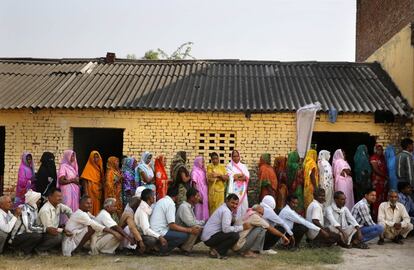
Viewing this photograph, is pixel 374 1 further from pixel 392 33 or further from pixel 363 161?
pixel 363 161

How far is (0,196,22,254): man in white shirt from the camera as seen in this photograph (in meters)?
6.60

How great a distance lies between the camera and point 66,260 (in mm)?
6527

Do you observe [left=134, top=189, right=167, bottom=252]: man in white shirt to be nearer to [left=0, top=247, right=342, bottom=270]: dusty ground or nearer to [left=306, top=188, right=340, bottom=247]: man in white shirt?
[left=0, top=247, right=342, bottom=270]: dusty ground

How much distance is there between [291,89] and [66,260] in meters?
6.59

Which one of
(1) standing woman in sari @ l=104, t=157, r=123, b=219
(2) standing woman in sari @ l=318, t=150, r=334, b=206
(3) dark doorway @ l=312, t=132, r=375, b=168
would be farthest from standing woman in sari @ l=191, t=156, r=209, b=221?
(3) dark doorway @ l=312, t=132, r=375, b=168

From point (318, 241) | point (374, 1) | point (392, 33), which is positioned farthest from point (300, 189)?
point (374, 1)

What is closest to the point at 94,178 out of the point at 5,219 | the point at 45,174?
the point at 45,174

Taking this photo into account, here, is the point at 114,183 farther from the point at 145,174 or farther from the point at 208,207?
the point at 208,207

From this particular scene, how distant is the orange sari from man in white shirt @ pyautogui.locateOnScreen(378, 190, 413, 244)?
3.73m

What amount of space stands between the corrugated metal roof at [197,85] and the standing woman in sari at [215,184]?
5.45ft

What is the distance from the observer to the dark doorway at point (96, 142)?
445 inches

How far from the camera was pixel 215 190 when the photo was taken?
347 inches

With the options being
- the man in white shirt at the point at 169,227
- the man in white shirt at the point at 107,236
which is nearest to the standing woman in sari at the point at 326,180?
the man in white shirt at the point at 169,227

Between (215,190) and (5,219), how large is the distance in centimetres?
359
